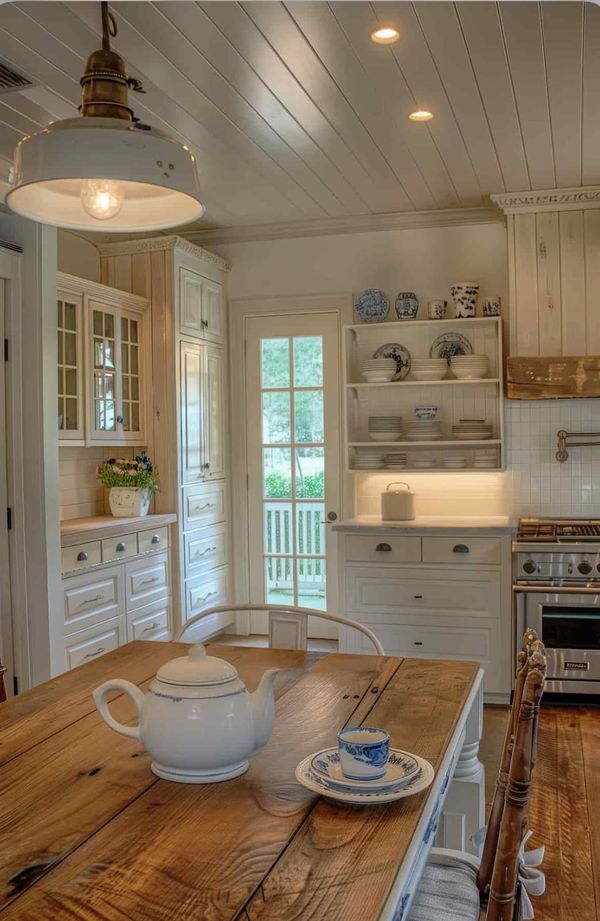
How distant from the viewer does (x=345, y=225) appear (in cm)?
533

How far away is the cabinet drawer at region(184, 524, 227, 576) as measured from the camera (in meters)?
5.11

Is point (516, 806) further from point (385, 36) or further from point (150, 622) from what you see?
point (150, 622)

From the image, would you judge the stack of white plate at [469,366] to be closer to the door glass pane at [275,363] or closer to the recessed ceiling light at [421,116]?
the door glass pane at [275,363]

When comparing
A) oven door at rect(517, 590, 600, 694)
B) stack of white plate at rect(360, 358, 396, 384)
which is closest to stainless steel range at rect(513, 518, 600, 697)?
oven door at rect(517, 590, 600, 694)

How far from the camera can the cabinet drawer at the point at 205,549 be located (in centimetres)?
511

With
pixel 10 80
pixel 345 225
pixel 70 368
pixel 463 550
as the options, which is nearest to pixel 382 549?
pixel 463 550

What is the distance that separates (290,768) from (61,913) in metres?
0.55

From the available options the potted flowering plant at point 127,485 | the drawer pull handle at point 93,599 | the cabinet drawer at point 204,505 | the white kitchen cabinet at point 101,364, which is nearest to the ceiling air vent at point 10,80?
the white kitchen cabinet at point 101,364

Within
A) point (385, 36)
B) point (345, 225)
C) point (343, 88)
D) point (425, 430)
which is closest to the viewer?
point (385, 36)

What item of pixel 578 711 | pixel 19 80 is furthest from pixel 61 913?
pixel 578 711

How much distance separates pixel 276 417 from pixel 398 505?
1.22 metres

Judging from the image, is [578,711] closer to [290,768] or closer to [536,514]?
[536,514]

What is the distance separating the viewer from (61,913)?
40.8 inches

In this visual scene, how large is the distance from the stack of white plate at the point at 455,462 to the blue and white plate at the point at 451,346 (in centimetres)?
61
